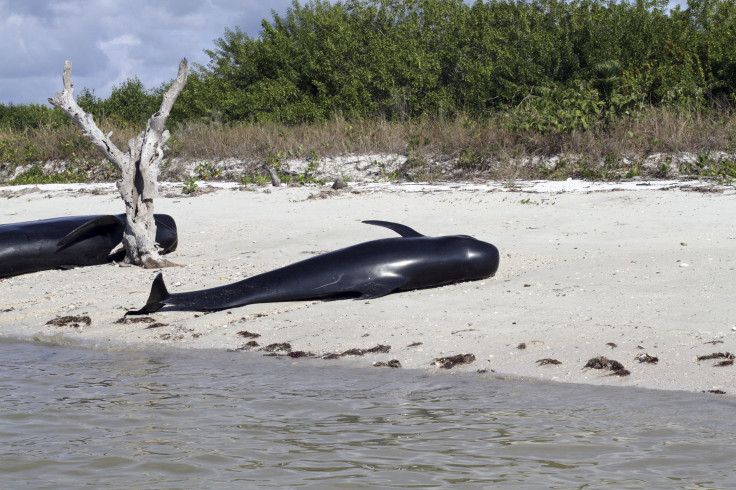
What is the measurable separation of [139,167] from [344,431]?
5.99 meters

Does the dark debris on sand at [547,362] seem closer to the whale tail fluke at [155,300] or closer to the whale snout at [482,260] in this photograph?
the whale snout at [482,260]

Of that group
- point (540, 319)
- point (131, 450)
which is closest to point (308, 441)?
point (131, 450)

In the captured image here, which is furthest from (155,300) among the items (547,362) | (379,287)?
(547,362)

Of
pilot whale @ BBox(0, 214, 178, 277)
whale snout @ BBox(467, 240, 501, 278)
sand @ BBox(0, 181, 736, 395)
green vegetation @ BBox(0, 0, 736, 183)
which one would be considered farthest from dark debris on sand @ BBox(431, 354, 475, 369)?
green vegetation @ BBox(0, 0, 736, 183)

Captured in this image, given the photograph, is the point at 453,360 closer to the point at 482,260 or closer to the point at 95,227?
the point at 482,260

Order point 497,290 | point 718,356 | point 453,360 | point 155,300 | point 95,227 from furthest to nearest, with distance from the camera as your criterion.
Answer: point 95,227, point 497,290, point 155,300, point 453,360, point 718,356

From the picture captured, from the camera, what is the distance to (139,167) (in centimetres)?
934

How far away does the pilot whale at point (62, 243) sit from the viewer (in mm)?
9125

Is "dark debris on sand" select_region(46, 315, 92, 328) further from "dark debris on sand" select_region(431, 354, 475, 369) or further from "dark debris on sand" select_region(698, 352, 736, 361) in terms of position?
"dark debris on sand" select_region(698, 352, 736, 361)

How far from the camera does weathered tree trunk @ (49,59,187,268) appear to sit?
9.24 meters

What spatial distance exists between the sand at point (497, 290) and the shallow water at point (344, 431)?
552mm

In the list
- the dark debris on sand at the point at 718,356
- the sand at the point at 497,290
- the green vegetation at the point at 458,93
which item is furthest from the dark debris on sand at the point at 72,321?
the green vegetation at the point at 458,93

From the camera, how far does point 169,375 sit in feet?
18.1

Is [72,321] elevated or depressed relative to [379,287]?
depressed
